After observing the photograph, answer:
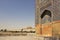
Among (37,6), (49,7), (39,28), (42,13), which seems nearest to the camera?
(39,28)

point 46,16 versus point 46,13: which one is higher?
point 46,13

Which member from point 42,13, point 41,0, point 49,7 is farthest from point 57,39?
point 41,0

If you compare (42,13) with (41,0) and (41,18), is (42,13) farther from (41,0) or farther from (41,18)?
(41,0)

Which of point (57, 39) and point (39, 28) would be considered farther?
point (39, 28)

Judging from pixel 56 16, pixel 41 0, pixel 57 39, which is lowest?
pixel 57 39

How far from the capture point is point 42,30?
15.2 ft

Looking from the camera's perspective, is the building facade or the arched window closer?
the building facade

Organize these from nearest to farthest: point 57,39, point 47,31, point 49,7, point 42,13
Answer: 1. point 57,39
2. point 47,31
3. point 49,7
4. point 42,13

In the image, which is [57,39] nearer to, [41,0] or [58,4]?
[58,4]

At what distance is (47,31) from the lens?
4.17m

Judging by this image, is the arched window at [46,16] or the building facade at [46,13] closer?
the building facade at [46,13]

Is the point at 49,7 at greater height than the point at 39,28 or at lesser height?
greater

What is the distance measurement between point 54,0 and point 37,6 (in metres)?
1.81

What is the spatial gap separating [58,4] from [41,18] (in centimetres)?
171
